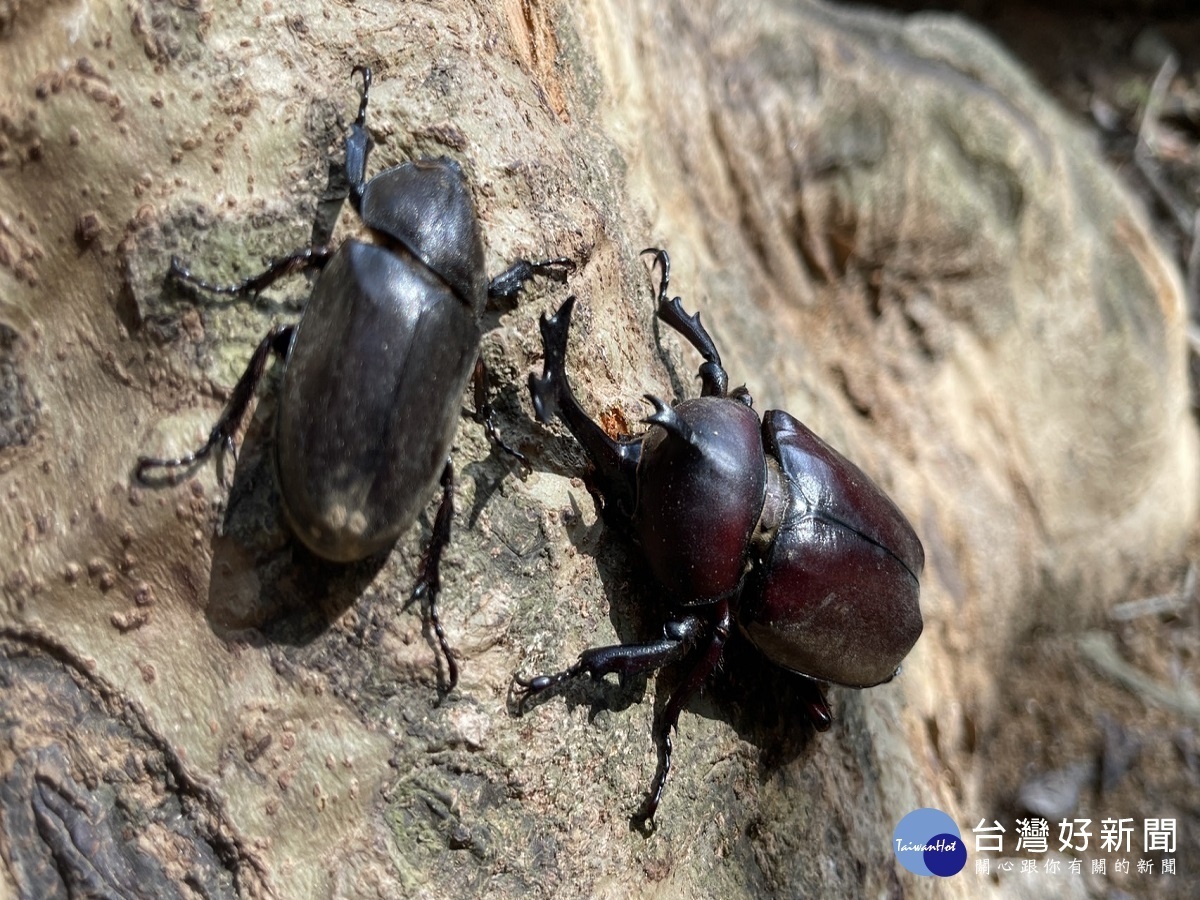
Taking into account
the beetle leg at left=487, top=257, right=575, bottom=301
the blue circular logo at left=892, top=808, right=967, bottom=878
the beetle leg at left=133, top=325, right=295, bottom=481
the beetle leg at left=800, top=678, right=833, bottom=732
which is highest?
the beetle leg at left=133, top=325, right=295, bottom=481

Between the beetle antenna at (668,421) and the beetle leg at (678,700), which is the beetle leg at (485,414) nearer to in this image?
the beetle antenna at (668,421)

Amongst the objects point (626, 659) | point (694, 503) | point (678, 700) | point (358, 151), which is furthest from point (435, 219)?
point (678, 700)

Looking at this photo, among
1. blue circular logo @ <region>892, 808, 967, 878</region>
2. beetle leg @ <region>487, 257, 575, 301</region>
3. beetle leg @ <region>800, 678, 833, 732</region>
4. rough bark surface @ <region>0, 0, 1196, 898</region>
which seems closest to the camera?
rough bark surface @ <region>0, 0, 1196, 898</region>

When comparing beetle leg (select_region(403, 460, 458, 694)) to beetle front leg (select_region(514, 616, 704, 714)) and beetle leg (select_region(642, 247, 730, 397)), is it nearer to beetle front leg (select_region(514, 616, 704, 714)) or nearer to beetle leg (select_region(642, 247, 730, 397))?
beetle front leg (select_region(514, 616, 704, 714))

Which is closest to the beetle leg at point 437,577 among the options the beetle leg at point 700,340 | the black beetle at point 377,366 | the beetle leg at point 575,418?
the black beetle at point 377,366

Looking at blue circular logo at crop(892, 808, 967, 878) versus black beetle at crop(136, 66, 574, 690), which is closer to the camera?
black beetle at crop(136, 66, 574, 690)

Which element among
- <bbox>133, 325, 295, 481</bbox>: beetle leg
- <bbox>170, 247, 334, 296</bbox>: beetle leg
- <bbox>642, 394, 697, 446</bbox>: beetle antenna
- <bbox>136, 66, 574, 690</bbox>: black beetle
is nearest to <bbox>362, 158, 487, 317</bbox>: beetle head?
<bbox>136, 66, 574, 690</bbox>: black beetle

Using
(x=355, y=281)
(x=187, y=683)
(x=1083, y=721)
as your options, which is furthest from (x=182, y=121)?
(x=1083, y=721)

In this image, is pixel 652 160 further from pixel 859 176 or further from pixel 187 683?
pixel 187 683
